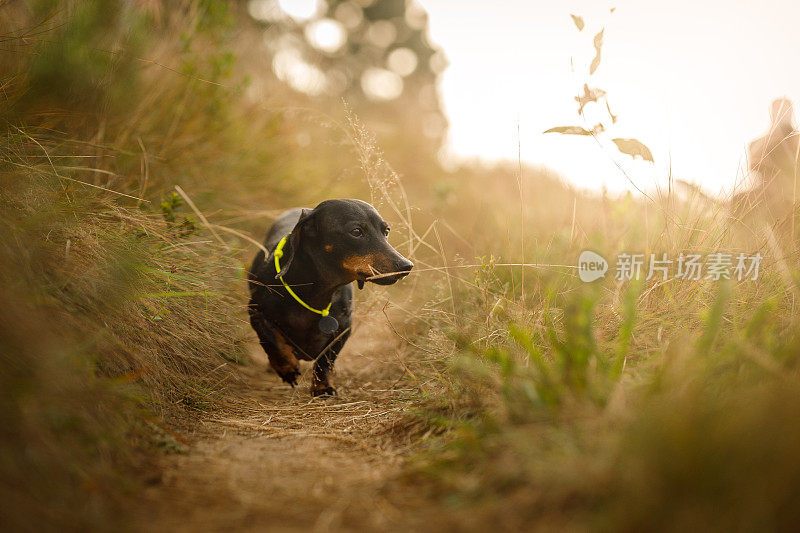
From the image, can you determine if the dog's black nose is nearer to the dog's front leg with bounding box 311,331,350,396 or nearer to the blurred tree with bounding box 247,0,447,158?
the dog's front leg with bounding box 311,331,350,396

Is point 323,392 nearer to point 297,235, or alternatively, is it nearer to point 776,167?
point 297,235

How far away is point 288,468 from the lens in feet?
5.53

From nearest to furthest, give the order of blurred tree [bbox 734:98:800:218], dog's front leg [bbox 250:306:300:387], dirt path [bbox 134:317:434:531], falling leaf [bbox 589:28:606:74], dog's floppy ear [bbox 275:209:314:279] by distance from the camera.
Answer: dirt path [bbox 134:317:434:531], falling leaf [bbox 589:28:606:74], blurred tree [bbox 734:98:800:218], dog's floppy ear [bbox 275:209:314:279], dog's front leg [bbox 250:306:300:387]

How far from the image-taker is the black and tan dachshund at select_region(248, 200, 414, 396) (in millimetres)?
2734

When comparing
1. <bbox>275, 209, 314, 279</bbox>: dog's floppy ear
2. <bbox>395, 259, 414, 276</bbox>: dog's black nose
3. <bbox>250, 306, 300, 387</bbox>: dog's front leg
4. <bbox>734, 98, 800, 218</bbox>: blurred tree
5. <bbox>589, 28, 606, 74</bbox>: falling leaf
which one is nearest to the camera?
<bbox>589, 28, 606, 74</bbox>: falling leaf

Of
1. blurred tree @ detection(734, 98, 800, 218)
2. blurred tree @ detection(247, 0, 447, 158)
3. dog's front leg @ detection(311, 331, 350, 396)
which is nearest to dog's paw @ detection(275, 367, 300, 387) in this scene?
dog's front leg @ detection(311, 331, 350, 396)

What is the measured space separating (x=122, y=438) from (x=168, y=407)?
48 cm

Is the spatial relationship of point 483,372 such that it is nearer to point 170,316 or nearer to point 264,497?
point 264,497

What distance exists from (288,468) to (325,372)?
1293 mm

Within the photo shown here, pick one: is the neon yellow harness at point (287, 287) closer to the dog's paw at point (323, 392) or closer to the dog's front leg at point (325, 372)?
the dog's front leg at point (325, 372)

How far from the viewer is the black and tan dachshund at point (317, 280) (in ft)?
8.97

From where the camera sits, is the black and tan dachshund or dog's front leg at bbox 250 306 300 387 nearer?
the black and tan dachshund

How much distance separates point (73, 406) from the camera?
152 cm

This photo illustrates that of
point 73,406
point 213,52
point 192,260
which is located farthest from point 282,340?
point 213,52
